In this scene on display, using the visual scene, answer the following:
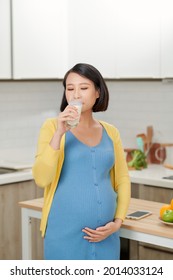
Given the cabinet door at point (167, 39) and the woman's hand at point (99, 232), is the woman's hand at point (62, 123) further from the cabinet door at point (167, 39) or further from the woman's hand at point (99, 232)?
the cabinet door at point (167, 39)

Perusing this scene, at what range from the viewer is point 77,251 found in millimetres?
2172

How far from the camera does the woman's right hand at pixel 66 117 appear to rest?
201 centimetres

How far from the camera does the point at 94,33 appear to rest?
13.0ft

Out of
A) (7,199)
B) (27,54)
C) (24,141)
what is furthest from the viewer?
(24,141)

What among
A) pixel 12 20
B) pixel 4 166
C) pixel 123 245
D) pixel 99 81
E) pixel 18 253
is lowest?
pixel 18 253

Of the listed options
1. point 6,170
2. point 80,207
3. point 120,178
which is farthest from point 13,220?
point 80,207

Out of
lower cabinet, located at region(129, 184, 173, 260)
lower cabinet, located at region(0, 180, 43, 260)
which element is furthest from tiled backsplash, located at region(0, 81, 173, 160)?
lower cabinet, located at region(129, 184, 173, 260)

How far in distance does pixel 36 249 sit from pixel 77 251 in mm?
1675

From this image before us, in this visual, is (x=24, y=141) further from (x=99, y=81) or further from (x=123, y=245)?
(x=99, y=81)

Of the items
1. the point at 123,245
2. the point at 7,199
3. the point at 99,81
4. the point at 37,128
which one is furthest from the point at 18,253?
the point at 99,81

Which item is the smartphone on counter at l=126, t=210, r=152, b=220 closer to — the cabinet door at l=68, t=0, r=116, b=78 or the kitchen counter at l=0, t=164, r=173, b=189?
the kitchen counter at l=0, t=164, r=173, b=189

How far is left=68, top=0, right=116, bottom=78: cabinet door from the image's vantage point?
12.8ft

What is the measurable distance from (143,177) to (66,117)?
5.46 feet

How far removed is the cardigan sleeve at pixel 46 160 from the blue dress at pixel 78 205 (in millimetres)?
93
